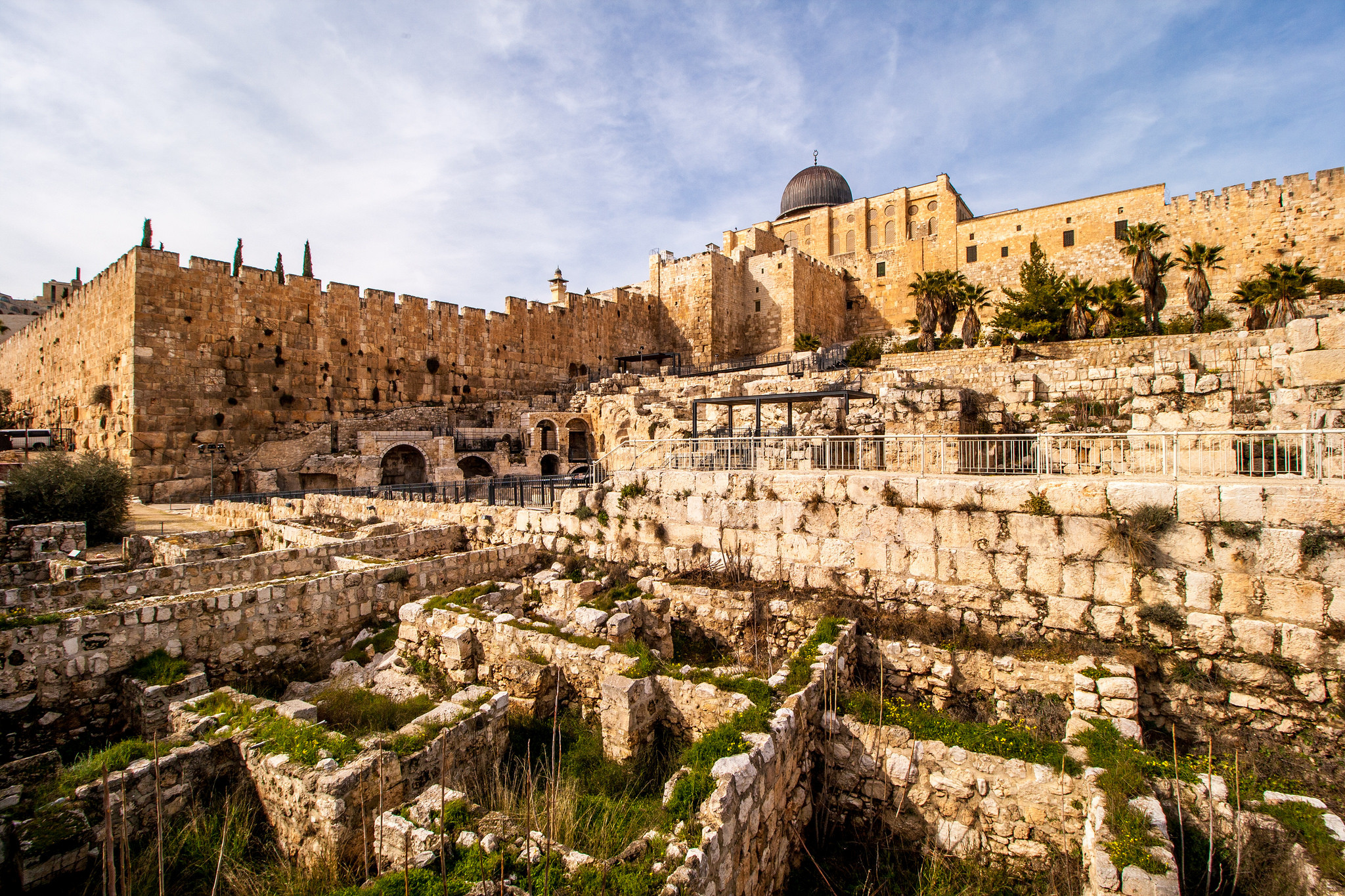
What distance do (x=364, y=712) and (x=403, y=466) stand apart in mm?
21987

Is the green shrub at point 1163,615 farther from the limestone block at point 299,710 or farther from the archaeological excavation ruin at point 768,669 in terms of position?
the limestone block at point 299,710

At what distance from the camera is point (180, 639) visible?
23.3 feet

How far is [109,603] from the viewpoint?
808cm

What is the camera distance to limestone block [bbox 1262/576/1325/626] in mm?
5816

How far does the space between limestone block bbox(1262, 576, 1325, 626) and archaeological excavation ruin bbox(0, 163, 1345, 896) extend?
21 millimetres

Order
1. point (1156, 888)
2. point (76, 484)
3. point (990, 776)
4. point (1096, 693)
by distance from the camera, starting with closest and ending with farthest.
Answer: point (1156, 888) → point (990, 776) → point (1096, 693) → point (76, 484)

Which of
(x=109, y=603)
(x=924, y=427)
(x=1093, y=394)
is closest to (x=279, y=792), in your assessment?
(x=109, y=603)

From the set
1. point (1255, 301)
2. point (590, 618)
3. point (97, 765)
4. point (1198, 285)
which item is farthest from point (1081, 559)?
point (1255, 301)

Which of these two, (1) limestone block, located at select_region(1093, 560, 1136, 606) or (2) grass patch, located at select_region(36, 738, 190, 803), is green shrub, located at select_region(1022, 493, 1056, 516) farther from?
(2) grass patch, located at select_region(36, 738, 190, 803)

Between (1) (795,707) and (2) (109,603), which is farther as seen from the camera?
(2) (109,603)

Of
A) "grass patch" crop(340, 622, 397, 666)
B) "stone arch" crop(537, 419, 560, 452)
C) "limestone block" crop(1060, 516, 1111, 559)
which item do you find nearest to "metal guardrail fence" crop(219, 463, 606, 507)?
"grass patch" crop(340, 622, 397, 666)

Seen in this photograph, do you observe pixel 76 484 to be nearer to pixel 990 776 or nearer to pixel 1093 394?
pixel 990 776

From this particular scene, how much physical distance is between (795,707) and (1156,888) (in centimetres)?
273

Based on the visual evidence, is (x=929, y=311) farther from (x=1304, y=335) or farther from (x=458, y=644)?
(x=458, y=644)
